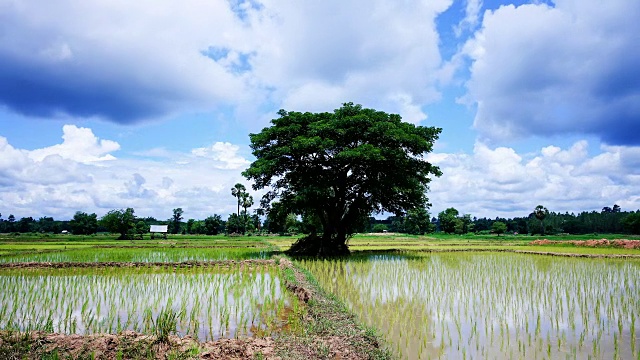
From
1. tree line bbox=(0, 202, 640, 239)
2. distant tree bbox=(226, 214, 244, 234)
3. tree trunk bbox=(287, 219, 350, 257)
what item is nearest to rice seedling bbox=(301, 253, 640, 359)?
tree trunk bbox=(287, 219, 350, 257)

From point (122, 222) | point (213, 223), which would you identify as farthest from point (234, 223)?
point (122, 222)

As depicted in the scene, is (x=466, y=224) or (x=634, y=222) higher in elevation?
(x=634, y=222)

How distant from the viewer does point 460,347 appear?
239 inches

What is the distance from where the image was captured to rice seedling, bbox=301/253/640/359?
612cm

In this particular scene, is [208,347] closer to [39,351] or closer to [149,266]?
[39,351]

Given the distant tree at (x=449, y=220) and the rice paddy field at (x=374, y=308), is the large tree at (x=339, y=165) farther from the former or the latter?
the distant tree at (x=449, y=220)

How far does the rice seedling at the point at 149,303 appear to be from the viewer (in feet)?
23.3

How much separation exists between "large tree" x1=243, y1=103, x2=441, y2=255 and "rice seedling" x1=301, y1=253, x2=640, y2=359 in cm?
765

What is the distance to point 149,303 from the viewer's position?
9281 millimetres

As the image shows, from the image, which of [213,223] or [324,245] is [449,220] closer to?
[213,223]

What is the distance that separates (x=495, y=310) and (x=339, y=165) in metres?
14.5

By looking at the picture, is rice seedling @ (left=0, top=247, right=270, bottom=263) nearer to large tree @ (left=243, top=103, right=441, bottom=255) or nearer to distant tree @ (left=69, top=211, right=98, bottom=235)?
large tree @ (left=243, top=103, right=441, bottom=255)

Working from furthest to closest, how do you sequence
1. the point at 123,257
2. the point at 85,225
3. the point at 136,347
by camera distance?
the point at 85,225 < the point at 123,257 < the point at 136,347

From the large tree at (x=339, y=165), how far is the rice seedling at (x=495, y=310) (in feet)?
25.1
